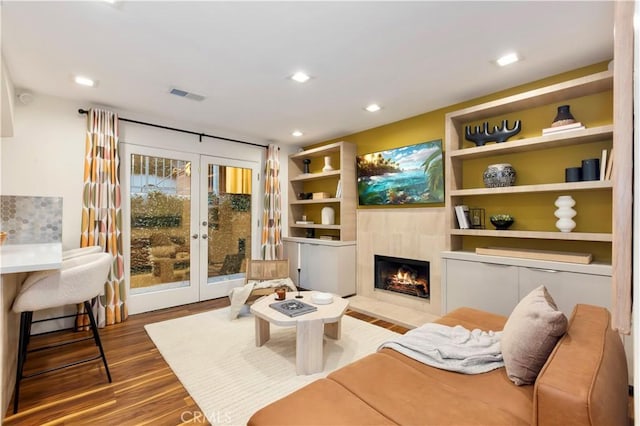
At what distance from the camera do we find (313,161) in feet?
17.9

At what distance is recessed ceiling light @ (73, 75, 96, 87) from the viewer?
2777 millimetres

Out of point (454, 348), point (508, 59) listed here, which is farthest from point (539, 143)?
point (454, 348)

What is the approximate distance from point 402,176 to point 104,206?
11.6 ft

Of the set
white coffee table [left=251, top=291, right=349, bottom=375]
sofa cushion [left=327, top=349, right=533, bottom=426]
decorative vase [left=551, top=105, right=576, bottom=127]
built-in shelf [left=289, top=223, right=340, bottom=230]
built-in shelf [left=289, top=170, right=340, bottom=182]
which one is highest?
decorative vase [left=551, top=105, right=576, bottom=127]

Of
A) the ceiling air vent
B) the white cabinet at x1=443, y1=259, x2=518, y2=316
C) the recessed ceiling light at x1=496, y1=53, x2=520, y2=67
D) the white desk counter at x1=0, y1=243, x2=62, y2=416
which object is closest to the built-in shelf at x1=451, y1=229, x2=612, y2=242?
the white cabinet at x1=443, y1=259, x2=518, y2=316

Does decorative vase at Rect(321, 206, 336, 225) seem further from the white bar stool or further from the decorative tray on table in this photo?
the white bar stool

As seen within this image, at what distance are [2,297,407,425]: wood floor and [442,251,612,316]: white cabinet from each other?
244 centimetres

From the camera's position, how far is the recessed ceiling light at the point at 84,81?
278cm

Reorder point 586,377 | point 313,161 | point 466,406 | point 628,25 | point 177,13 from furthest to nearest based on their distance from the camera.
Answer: point 313,161 → point 177,13 → point 466,406 → point 586,377 → point 628,25

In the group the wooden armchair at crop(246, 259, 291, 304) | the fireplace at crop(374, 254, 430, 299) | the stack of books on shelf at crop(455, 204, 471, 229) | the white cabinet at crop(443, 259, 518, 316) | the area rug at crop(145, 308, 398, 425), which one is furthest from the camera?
the wooden armchair at crop(246, 259, 291, 304)

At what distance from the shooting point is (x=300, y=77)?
108 inches

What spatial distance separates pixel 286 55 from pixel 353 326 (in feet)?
8.89

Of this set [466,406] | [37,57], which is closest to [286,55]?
[37,57]

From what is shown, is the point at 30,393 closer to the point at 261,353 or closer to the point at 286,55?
the point at 261,353
